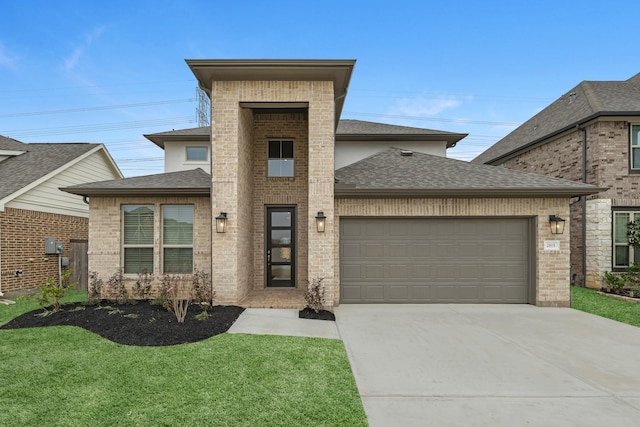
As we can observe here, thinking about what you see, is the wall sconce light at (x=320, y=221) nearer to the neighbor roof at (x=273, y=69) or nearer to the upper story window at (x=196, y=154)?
the neighbor roof at (x=273, y=69)

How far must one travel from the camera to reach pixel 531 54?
19844 mm

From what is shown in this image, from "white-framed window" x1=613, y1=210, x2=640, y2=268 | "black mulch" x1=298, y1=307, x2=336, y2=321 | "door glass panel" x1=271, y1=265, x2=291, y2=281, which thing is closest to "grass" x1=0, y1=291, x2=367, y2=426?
"black mulch" x1=298, y1=307, x2=336, y2=321

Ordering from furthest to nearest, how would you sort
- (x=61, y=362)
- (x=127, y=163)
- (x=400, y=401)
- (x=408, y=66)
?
(x=127, y=163), (x=408, y=66), (x=61, y=362), (x=400, y=401)

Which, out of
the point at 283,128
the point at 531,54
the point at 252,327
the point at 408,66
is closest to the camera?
the point at 252,327

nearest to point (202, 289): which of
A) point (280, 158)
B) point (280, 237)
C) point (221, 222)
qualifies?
point (221, 222)

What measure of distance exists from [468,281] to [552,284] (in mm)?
1994

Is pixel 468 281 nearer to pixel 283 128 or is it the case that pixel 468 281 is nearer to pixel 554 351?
pixel 554 351

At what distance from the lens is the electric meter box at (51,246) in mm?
9921

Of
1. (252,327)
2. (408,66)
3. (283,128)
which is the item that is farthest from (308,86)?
(408,66)

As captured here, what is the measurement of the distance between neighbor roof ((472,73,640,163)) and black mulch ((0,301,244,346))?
12.6m

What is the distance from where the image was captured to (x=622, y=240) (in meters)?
10.1

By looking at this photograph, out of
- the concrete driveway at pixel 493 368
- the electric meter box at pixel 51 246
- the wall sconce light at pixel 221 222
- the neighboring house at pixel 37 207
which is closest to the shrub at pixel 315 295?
the concrete driveway at pixel 493 368

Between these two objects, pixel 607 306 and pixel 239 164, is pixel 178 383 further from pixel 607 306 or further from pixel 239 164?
pixel 607 306

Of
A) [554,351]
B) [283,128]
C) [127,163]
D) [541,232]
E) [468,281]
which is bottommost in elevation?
[554,351]
